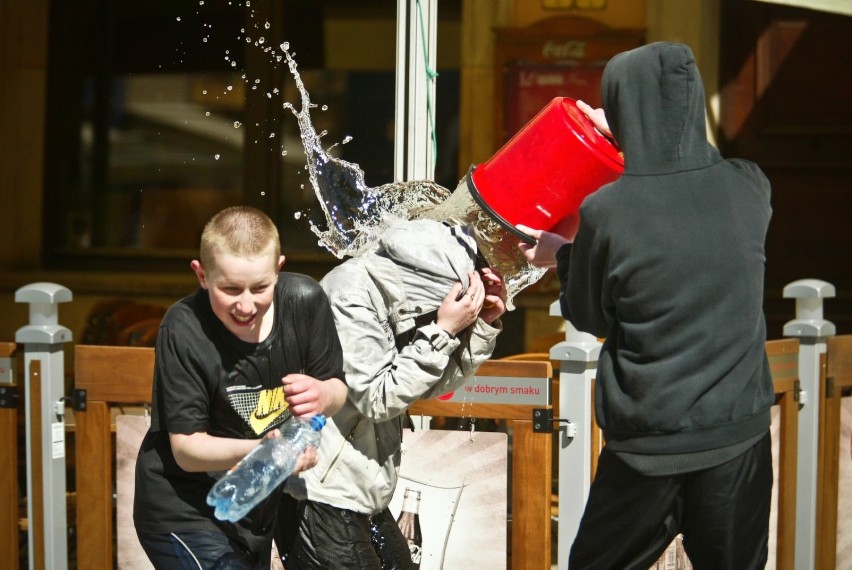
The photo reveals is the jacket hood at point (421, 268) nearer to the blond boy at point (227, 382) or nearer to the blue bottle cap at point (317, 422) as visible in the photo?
the blond boy at point (227, 382)

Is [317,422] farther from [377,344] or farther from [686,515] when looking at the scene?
[686,515]

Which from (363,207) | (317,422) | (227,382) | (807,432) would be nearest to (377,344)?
(317,422)

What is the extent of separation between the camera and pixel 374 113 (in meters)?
7.77

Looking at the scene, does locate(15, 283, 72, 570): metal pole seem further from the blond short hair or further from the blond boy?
the blond short hair

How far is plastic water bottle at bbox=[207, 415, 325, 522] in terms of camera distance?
9.04 feet

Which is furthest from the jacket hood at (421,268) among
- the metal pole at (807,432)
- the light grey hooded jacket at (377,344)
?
the metal pole at (807,432)

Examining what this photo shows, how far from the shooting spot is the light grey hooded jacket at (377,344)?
2.96 meters

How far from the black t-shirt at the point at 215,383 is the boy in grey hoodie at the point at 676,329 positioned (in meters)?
0.72

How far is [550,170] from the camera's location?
2.99m

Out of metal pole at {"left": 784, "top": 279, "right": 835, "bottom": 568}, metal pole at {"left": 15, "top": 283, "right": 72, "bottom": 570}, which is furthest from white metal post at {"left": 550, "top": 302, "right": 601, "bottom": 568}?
metal pole at {"left": 15, "top": 283, "right": 72, "bottom": 570}

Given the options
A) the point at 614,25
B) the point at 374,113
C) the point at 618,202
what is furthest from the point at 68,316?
the point at 618,202

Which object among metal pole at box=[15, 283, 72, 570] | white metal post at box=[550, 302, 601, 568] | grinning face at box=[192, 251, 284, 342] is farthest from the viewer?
metal pole at box=[15, 283, 72, 570]

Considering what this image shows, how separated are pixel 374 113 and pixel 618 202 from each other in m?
5.35

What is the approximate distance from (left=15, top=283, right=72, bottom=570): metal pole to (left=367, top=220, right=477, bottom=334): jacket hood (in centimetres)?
170
